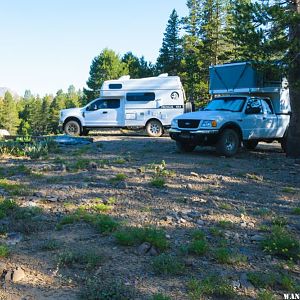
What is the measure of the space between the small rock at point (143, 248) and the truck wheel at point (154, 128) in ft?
55.7

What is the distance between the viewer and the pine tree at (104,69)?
6094 centimetres

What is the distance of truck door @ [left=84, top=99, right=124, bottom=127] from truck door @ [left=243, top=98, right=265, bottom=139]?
951 centimetres

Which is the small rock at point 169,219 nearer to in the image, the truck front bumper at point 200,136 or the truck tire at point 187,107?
the truck front bumper at point 200,136

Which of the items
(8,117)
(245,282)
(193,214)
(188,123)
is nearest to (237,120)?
(188,123)

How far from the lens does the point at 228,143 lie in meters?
12.4

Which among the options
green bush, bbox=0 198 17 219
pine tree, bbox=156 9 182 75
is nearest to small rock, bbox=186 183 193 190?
green bush, bbox=0 198 17 219

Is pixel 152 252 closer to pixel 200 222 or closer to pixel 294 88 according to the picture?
pixel 200 222

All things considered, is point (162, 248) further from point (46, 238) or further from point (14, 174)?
point (14, 174)

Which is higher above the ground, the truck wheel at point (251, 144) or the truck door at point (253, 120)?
the truck door at point (253, 120)

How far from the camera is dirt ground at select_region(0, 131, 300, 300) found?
3.92m

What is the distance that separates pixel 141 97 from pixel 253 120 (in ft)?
31.3

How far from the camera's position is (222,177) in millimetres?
8844

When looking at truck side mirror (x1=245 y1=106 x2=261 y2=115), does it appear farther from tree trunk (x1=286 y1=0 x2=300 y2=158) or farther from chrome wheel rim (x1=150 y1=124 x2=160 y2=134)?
chrome wheel rim (x1=150 y1=124 x2=160 y2=134)

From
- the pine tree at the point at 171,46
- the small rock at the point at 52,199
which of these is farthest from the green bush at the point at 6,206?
the pine tree at the point at 171,46
